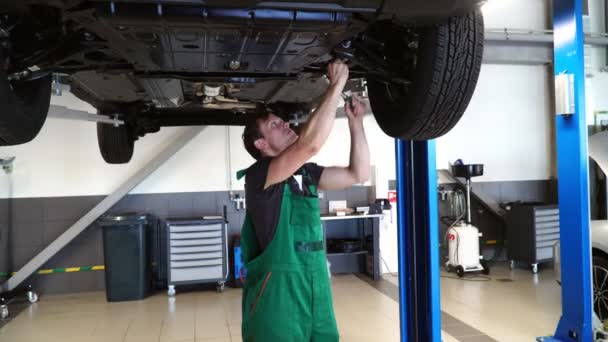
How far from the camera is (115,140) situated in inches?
112

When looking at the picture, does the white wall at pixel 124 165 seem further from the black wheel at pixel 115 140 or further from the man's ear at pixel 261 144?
the man's ear at pixel 261 144

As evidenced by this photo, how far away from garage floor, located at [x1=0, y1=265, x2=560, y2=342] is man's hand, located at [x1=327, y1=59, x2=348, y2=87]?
2.25 meters

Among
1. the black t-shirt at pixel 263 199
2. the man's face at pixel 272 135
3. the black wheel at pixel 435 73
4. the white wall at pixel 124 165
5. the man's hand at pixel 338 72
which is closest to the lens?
the black wheel at pixel 435 73

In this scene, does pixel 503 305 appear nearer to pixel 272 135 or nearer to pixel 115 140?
pixel 272 135

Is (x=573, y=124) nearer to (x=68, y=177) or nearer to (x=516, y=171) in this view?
(x=516, y=171)

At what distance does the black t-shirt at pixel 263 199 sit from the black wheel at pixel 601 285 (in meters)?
2.41

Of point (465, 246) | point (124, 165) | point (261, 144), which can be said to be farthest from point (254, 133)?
point (465, 246)

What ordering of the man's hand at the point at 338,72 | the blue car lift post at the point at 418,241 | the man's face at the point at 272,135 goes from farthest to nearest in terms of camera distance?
the blue car lift post at the point at 418,241 < the man's face at the point at 272,135 < the man's hand at the point at 338,72

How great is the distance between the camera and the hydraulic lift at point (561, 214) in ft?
7.95

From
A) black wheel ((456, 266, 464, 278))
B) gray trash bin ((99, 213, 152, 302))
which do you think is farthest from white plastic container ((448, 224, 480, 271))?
gray trash bin ((99, 213, 152, 302))

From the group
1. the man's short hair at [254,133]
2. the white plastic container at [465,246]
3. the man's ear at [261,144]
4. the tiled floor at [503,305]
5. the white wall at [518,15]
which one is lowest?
the tiled floor at [503,305]

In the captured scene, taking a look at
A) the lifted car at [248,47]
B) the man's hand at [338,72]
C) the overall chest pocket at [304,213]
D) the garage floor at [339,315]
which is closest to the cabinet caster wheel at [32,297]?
the garage floor at [339,315]

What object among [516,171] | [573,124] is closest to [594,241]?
[573,124]

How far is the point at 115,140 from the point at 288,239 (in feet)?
5.81
